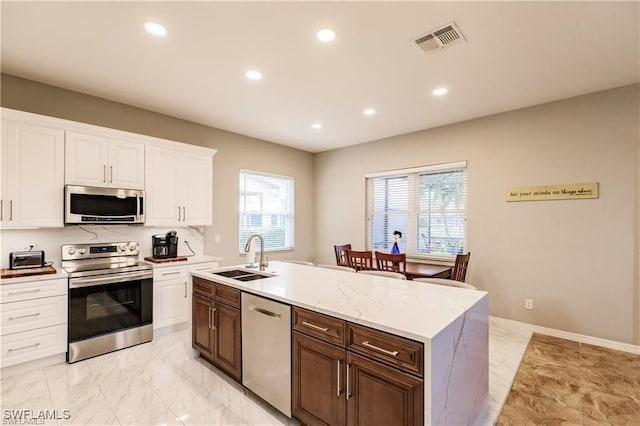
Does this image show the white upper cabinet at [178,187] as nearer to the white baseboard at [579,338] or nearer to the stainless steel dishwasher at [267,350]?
the stainless steel dishwasher at [267,350]

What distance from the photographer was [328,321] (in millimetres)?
1763

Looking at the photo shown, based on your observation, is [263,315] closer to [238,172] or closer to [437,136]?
[238,172]

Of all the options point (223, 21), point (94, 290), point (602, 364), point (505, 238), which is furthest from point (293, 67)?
point (602, 364)

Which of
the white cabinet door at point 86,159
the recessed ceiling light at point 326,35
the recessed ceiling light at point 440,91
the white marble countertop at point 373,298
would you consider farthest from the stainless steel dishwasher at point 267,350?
the recessed ceiling light at point 440,91

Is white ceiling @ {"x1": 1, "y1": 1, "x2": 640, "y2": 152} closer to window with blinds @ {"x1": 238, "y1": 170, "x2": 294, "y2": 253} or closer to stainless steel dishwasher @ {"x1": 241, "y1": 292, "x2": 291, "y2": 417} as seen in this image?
window with blinds @ {"x1": 238, "y1": 170, "x2": 294, "y2": 253}

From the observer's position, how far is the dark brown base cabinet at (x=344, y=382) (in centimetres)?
143

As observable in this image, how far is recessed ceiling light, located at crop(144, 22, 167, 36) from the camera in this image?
2.24 m

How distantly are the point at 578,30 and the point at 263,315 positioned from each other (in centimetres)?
313

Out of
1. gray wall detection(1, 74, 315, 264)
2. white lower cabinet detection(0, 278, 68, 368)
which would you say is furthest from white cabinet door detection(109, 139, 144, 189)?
white lower cabinet detection(0, 278, 68, 368)

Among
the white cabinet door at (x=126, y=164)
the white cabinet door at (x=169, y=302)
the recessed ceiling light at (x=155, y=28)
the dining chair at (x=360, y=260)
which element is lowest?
the white cabinet door at (x=169, y=302)

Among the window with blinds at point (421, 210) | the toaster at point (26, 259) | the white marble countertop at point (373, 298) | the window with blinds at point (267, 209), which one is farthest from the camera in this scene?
the window with blinds at point (267, 209)

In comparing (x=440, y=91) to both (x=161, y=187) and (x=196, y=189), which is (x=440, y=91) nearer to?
(x=196, y=189)

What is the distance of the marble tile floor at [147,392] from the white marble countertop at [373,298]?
2.75ft

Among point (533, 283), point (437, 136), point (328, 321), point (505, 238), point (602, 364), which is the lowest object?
point (602, 364)
